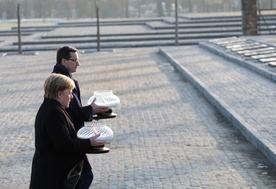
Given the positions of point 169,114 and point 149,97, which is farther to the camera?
point 149,97

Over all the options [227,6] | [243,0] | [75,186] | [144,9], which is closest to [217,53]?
[243,0]

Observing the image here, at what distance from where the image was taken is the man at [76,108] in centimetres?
588

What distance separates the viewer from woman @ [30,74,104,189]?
507 centimetres

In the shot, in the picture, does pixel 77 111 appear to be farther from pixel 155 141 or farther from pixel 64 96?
pixel 155 141

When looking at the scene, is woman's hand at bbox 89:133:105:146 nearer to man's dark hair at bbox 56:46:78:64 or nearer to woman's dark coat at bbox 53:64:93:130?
woman's dark coat at bbox 53:64:93:130

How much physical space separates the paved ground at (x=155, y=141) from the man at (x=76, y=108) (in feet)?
5.56

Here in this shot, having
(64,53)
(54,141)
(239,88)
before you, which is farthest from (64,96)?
(239,88)

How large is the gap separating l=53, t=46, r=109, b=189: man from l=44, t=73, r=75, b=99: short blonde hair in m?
0.77

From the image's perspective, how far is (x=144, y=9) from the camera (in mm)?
70938

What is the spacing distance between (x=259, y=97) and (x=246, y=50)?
9216mm

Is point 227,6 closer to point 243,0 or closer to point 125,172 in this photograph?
point 243,0

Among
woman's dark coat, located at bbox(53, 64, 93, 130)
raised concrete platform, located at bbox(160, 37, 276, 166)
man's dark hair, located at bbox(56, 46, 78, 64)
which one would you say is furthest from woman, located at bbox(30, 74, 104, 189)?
raised concrete platform, located at bbox(160, 37, 276, 166)

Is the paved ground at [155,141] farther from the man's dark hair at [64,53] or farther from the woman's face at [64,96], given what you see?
the woman's face at [64,96]

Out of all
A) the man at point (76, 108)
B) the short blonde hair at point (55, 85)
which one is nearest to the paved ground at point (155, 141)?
the man at point (76, 108)
